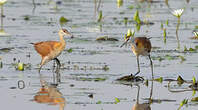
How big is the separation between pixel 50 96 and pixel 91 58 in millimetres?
3785

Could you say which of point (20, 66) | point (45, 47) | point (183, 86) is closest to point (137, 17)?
point (45, 47)

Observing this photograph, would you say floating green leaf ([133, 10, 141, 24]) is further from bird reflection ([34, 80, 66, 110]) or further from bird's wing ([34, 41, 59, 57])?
bird reflection ([34, 80, 66, 110])

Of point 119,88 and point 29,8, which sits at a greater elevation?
point 29,8

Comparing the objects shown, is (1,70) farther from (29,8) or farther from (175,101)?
(29,8)

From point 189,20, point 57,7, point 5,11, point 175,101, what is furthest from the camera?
point 57,7

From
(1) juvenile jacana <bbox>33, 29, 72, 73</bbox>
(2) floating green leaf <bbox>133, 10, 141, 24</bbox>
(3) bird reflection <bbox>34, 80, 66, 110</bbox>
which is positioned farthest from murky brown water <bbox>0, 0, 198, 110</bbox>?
(1) juvenile jacana <bbox>33, 29, 72, 73</bbox>

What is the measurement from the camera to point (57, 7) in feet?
78.4

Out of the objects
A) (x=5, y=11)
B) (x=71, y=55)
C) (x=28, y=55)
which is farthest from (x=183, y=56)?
(x=5, y=11)

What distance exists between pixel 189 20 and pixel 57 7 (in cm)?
577

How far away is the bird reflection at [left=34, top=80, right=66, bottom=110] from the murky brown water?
19 mm

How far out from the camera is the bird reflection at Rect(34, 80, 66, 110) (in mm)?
9805

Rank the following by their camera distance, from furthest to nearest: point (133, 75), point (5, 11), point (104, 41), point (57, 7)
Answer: point (57, 7)
point (5, 11)
point (104, 41)
point (133, 75)

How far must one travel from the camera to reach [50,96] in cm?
1025

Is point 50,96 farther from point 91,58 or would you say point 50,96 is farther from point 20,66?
point 91,58
